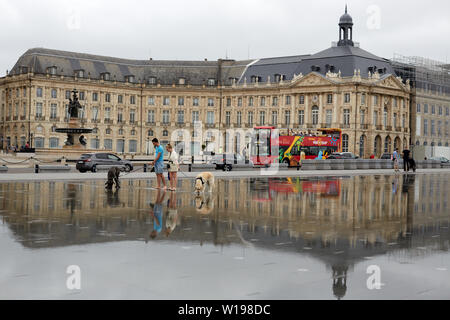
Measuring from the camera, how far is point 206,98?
110 metres

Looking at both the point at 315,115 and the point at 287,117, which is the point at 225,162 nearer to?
the point at 315,115

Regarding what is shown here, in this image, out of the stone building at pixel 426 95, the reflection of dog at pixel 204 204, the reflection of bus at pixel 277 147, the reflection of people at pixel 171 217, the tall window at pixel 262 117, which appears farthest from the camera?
the tall window at pixel 262 117

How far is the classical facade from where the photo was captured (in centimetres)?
9750

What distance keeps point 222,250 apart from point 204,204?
779cm

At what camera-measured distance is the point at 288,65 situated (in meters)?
105

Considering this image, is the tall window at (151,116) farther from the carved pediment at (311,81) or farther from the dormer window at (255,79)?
the carved pediment at (311,81)

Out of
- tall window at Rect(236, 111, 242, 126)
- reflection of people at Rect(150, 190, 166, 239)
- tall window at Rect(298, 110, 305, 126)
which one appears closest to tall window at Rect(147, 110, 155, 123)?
tall window at Rect(236, 111, 242, 126)

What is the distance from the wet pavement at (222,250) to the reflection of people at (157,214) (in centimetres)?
5

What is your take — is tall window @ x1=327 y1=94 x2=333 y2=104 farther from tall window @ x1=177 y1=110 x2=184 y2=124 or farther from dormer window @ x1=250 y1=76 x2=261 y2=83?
tall window @ x1=177 y1=110 x2=184 y2=124

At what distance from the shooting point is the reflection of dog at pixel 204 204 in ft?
50.9

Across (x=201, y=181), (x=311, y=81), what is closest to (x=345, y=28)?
(x=311, y=81)

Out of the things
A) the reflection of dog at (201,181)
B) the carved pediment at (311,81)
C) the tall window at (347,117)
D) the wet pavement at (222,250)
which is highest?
the carved pediment at (311,81)

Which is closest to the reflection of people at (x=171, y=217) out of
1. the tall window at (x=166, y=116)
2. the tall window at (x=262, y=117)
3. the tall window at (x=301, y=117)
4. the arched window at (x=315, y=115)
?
the arched window at (x=315, y=115)
